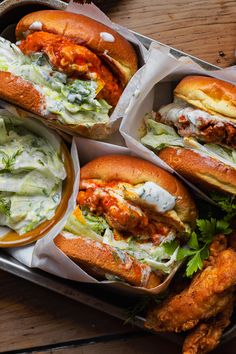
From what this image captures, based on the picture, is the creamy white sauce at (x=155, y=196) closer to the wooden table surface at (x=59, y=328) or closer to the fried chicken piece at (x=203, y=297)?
the fried chicken piece at (x=203, y=297)

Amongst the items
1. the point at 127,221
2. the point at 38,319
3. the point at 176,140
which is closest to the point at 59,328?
the point at 38,319

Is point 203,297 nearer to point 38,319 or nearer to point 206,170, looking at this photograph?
point 206,170

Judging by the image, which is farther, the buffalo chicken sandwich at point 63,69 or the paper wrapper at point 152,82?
the paper wrapper at point 152,82

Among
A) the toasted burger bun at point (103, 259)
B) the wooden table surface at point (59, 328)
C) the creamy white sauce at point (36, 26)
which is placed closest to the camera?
the toasted burger bun at point (103, 259)

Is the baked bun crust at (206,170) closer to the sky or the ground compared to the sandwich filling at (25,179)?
closer to the sky

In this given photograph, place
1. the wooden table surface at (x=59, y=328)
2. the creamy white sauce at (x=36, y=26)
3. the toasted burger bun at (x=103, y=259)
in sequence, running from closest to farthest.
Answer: the toasted burger bun at (x=103, y=259) < the creamy white sauce at (x=36, y=26) < the wooden table surface at (x=59, y=328)

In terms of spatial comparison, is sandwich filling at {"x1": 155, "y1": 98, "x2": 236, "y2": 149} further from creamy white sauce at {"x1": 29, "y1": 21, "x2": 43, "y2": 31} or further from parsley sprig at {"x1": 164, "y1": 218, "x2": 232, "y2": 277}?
creamy white sauce at {"x1": 29, "y1": 21, "x2": 43, "y2": 31}

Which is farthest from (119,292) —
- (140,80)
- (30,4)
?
(30,4)

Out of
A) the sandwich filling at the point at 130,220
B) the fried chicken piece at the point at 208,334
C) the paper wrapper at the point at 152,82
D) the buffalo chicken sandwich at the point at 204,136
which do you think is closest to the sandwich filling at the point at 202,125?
the buffalo chicken sandwich at the point at 204,136

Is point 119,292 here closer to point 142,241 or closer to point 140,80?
point 142,241
